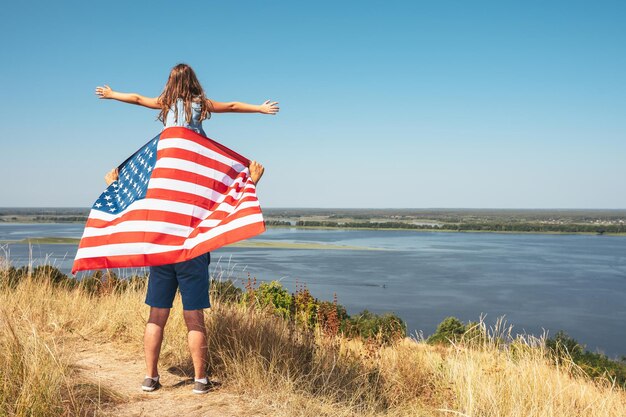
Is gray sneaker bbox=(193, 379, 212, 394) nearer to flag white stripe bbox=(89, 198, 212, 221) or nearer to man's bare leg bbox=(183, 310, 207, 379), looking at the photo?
man's bare leg bbox=(183, 310, 207, 379)

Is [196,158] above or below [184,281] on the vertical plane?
above

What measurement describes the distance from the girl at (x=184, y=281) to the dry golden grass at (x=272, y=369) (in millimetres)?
342

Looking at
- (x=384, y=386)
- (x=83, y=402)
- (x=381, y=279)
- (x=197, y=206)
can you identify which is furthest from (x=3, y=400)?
(x=381, y=279)

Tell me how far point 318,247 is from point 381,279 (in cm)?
3804

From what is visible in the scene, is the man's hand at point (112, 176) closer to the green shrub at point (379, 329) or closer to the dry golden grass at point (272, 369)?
the dry golden grass at point (272, 369)

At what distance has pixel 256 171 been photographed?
3.94 metres

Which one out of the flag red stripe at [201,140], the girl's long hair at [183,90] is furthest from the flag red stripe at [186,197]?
the girl's long hair at [183,90]

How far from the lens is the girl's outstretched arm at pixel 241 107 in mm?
3785

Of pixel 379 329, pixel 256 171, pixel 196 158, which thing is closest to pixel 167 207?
pixel 196 158

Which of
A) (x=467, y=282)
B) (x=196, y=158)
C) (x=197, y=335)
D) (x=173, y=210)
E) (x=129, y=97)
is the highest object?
(x=129, y=97)

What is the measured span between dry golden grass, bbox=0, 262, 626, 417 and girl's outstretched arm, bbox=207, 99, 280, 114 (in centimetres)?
179

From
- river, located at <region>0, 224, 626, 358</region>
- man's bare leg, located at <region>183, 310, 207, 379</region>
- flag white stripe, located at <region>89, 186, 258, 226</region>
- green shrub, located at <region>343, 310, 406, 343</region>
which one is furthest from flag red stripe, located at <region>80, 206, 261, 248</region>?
river, located at <region>0, 224, 626, 358</region>

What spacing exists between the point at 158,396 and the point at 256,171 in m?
1.69

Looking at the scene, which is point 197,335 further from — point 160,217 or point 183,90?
point 183,90
